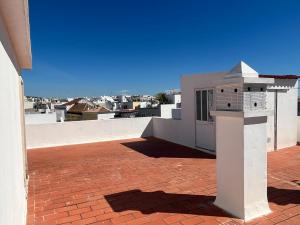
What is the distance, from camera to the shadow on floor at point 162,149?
8.41 metres

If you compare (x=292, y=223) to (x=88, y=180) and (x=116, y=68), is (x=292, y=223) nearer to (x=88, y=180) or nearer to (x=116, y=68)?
(x=88, y=180)

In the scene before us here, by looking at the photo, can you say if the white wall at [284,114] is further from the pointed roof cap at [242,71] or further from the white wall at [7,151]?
the white wall at [7,151]

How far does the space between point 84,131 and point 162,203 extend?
25.8 feet

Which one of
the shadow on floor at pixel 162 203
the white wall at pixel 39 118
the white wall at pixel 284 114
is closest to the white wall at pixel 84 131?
the white wall at pixel 284 114

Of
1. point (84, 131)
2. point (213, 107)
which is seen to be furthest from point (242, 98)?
point (84, 131)

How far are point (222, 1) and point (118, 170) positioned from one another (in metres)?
10.6

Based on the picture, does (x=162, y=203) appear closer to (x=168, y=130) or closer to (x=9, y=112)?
(x=9, y=112)

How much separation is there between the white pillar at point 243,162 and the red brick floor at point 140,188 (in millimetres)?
210

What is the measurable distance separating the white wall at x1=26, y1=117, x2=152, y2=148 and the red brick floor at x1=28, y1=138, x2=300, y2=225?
1.95 m

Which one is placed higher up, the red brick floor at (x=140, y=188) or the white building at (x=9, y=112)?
the white building at (x=9, y=112)

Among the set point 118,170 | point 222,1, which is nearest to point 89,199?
point 118,170

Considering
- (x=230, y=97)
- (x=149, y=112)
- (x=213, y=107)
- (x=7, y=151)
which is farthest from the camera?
(x=149, y=112)

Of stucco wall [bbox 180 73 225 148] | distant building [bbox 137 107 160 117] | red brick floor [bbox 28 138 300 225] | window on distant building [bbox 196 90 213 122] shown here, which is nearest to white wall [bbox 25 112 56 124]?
red brick floor [bbox 28 138 300 225]

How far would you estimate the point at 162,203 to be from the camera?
4441 mm
